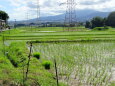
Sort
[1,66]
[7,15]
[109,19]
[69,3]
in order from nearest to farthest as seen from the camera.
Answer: [1,66]
[69,3]
[7,15]
[109,19]

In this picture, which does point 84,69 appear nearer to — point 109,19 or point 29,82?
point 29,82

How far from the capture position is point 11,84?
4930mm

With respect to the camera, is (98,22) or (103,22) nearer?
(98,22)

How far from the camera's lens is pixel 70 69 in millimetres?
7094

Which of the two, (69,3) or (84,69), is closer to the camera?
(84,69)

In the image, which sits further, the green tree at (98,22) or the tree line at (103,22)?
the green tree at (98,22)

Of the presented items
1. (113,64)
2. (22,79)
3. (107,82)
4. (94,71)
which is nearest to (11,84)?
(22,79)

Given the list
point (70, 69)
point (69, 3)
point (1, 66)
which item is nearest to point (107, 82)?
point (70, 69)

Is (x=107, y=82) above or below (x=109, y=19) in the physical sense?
below

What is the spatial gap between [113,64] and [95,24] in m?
53.1

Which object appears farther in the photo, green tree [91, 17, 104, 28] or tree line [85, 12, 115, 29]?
green tree [91, 17, 104, 28]

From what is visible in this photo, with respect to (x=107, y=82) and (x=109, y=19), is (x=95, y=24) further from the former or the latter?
(x=107, y=82)

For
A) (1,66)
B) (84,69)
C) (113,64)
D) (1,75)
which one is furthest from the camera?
(113,64)

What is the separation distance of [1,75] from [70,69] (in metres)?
2.61
